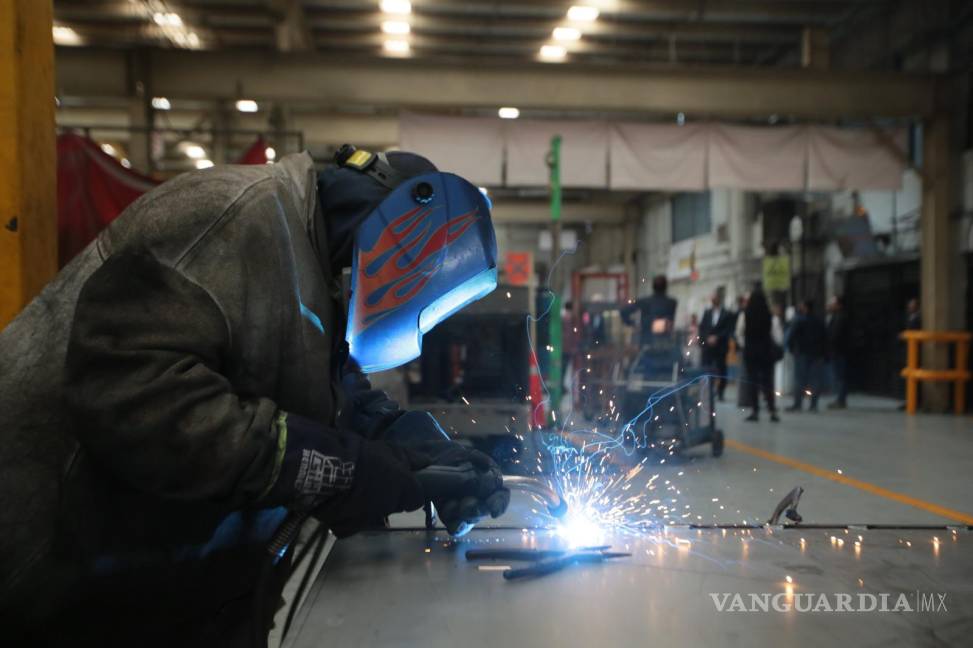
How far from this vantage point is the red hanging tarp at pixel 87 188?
19.7 feet

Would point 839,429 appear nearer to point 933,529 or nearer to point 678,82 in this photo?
point 678,82

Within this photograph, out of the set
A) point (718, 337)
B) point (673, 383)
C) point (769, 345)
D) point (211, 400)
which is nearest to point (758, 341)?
point (769, 345)

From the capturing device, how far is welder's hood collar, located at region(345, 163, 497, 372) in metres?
1.31

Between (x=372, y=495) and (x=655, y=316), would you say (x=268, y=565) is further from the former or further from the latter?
(x=655, y=316)

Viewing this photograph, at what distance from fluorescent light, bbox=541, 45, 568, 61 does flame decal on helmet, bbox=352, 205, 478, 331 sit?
1073cm

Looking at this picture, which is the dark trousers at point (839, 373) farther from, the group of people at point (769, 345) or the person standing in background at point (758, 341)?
the person standing in background at point (758, 341)

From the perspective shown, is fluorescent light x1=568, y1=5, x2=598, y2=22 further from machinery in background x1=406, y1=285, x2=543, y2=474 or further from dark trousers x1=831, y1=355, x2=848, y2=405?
dark trousers x1=831, y1=355, x2=848, y2=405

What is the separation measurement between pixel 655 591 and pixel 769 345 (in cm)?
775

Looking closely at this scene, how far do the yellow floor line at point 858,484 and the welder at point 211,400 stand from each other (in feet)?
4.71

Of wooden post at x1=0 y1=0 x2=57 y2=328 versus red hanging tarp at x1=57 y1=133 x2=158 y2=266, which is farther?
red hanging tarp at x1=57 y1=133 x2=158 y2=266

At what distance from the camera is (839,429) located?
7102 millimetres

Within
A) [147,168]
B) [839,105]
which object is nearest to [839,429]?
[839,105]

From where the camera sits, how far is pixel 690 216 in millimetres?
17625

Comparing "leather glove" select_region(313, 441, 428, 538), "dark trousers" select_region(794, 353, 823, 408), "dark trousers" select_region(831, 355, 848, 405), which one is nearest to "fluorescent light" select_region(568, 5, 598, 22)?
"dark trousers" select_region(794, 353, 823, 408)
